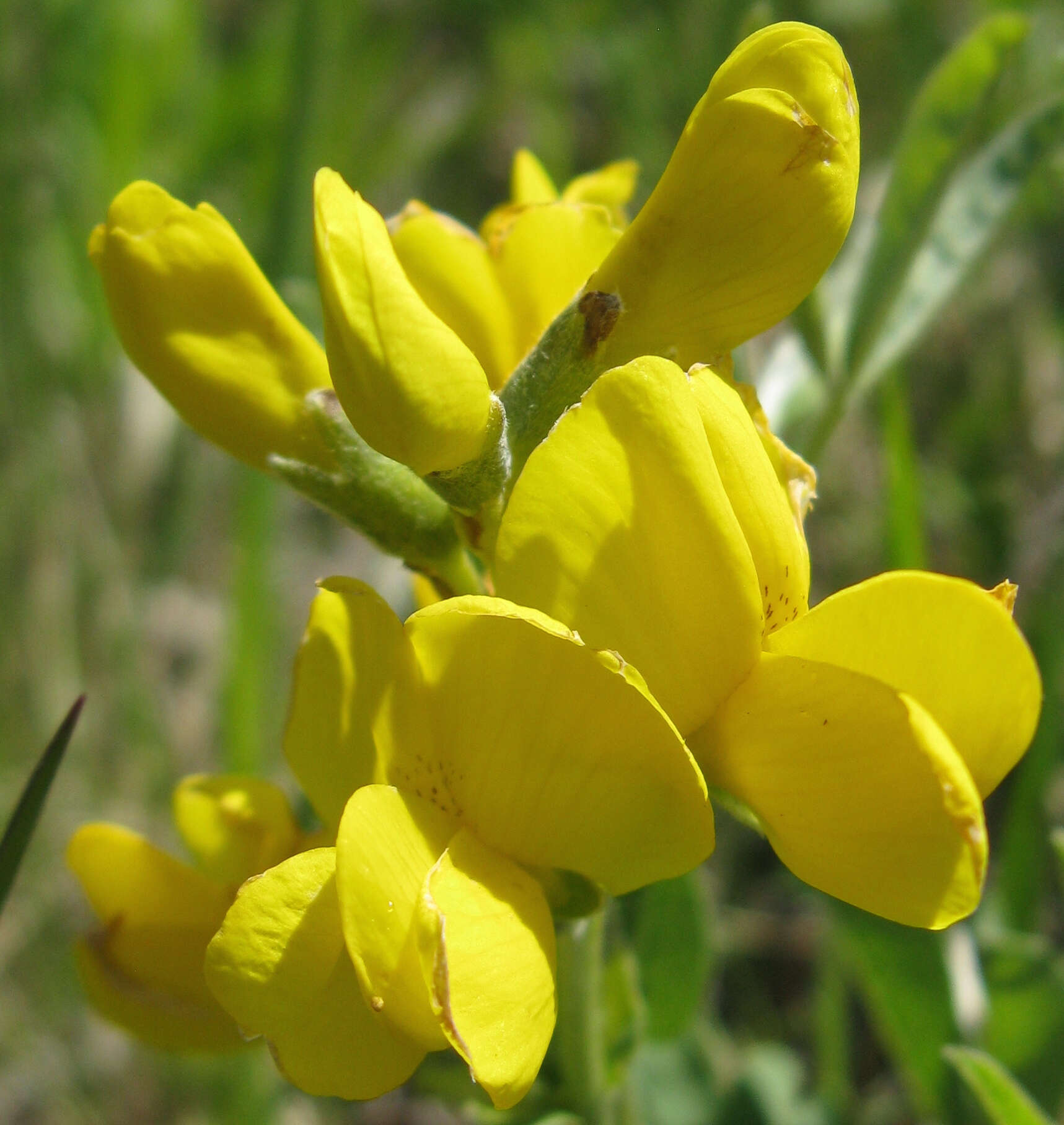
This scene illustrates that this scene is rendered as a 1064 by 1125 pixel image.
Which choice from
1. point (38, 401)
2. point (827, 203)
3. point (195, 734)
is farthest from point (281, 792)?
point (38, 401)

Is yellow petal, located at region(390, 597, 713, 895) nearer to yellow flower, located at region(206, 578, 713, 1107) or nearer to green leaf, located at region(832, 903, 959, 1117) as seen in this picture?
yellow flower, located at region(206, 578, 713, 1107)

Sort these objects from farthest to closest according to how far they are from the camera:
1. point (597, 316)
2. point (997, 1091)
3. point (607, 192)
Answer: point (607, 192) < point (997, 1091) < point (597, 316)

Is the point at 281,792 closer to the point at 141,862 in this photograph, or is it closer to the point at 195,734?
the point at 141,862

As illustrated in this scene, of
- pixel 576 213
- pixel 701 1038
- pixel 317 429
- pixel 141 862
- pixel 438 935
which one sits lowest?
pixel 701 1038

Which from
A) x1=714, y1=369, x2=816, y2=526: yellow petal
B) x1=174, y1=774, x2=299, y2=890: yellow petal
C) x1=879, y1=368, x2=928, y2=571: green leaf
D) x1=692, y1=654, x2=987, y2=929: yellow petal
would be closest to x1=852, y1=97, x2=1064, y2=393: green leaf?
x1=879, y1=368, x2=928, y2=571: green leaf

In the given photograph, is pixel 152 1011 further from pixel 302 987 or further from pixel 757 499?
pixel 757 499

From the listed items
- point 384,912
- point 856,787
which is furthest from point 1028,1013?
point 384,912
